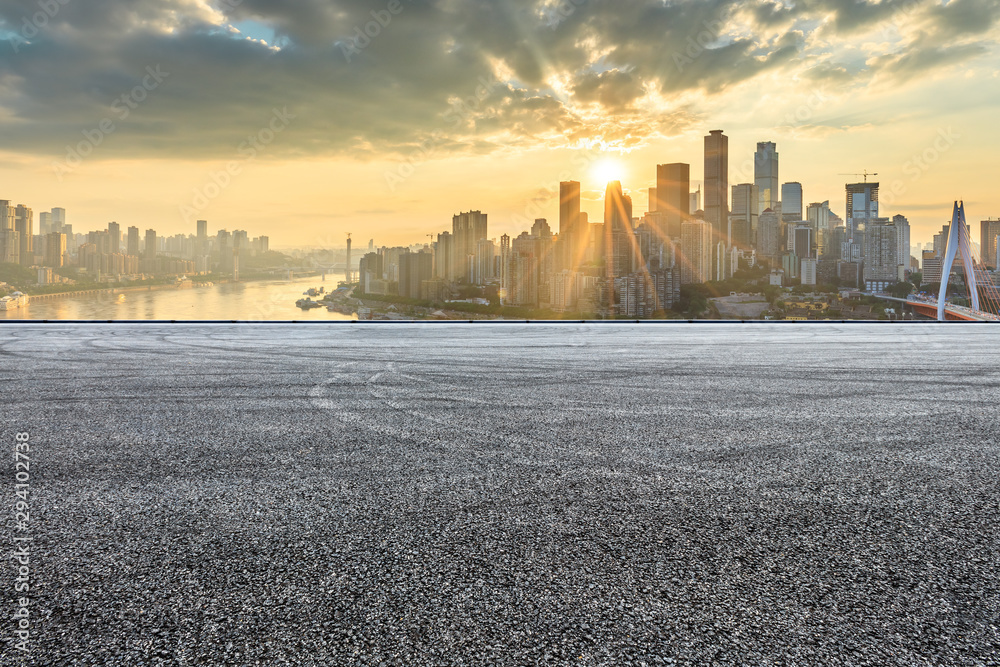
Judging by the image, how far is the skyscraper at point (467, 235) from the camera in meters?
35.8

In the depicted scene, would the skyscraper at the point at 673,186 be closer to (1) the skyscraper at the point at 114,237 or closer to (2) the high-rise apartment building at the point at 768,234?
(2) the high-rise apartment building at the point at 768,234

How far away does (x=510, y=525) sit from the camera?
3.01 m

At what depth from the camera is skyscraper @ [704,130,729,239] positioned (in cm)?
9313

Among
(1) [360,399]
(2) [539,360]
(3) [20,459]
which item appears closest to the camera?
(3) [20,459]

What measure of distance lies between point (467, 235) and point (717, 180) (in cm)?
8229

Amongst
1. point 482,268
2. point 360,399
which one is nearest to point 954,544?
point 360,399

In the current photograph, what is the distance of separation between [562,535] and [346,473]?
1734mm

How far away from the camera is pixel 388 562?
8.53ft

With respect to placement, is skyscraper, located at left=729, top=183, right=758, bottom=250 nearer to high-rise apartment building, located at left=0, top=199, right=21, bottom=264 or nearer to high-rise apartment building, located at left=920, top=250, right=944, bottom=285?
high-rise apartment building, located at left=920, top=250, right=944, bottom=285

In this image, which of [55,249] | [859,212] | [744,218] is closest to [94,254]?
[55,249]

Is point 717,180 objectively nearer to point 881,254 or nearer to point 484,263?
point 881,254

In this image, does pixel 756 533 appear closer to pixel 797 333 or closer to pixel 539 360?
pixel 539 360

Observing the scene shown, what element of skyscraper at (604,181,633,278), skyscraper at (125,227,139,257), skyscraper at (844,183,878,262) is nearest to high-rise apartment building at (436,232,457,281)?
skyscraper at (604,181,633,278)

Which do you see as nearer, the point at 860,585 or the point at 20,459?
the point at 860,585
